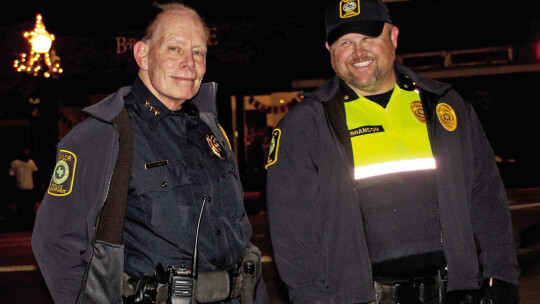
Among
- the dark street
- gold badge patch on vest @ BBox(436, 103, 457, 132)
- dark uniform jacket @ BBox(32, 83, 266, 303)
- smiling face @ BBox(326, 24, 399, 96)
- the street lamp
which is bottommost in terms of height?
the dark street

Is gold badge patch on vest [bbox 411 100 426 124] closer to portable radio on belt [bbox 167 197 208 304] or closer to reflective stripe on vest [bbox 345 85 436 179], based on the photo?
reflective stripe on vest [bbox 345 85 436 179]

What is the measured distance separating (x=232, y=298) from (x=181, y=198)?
56 cm

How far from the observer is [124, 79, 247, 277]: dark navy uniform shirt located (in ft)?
8.24

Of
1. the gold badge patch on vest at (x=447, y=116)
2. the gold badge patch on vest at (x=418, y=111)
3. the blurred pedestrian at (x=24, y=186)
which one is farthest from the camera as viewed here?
the blurred pedestrian at (x=24, y=186)

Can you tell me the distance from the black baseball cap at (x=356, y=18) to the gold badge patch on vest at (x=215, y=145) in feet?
2.90

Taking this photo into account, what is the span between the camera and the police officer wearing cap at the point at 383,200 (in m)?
2.60

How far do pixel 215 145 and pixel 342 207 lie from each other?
2.64 ft

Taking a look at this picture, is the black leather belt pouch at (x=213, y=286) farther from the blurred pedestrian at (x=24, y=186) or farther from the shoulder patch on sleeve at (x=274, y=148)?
the blurred pedestrian at (x=24, y=186)

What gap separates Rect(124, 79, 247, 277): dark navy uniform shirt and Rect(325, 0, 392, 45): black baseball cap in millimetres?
975

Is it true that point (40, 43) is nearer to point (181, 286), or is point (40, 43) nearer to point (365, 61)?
point (365, 61)

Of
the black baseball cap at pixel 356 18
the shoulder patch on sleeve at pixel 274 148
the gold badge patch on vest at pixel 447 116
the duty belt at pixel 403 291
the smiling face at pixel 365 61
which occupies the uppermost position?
the black baseball cap at pixel 356 18

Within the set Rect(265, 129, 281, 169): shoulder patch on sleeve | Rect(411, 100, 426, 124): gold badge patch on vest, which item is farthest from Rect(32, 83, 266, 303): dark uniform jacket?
Rect(411, 100, 426, 124): gold badge patch on vest

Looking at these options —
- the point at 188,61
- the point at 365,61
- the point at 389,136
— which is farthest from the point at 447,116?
the point at 188,61

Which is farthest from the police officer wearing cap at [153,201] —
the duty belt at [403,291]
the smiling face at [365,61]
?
the smiling face at [365,61]
